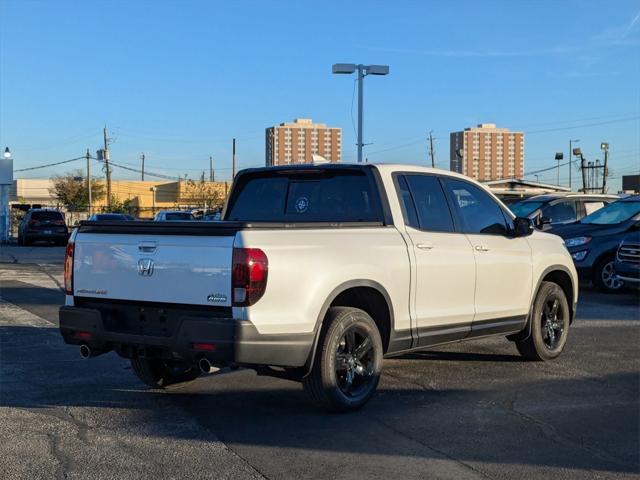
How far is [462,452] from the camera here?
5156 millimetres

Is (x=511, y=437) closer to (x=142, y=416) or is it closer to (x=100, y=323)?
(x=142, y=416)

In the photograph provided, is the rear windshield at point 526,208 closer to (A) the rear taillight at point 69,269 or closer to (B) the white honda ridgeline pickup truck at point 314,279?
(B) the white honda ridgeline pickup truck at point 314,279

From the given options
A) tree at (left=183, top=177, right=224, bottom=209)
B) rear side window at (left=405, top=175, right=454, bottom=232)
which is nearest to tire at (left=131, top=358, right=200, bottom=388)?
rear side window at (left=405, top=175, right=454, bottom=232)

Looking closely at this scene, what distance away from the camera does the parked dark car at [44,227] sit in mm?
33812

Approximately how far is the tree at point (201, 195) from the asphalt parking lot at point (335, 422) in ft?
223

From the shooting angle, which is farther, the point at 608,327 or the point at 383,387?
the point at 608,327

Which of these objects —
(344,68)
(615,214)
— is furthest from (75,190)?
(615,214)

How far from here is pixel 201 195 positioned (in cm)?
7875

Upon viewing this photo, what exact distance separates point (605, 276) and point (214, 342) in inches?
448

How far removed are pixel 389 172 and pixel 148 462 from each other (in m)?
A: 3.25

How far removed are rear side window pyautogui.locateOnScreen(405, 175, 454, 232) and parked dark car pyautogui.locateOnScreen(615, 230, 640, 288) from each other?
23.2 ft

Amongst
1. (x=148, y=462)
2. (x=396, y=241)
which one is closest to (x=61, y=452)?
(x=148, y=462)

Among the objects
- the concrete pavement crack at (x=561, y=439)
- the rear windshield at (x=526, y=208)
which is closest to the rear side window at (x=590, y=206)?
the rear windshield at (x=526, y=208)

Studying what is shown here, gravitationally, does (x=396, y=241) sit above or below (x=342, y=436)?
above
